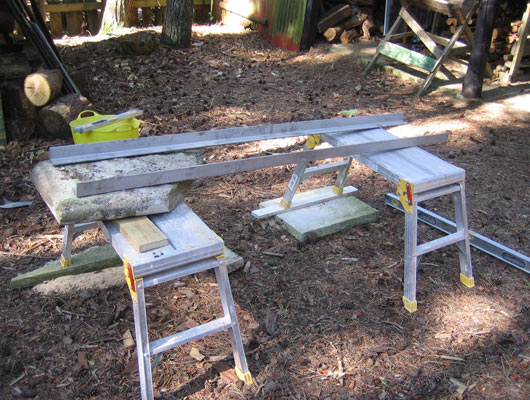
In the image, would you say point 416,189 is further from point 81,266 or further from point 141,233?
point 81,266

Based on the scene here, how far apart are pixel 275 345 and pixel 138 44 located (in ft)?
21.5

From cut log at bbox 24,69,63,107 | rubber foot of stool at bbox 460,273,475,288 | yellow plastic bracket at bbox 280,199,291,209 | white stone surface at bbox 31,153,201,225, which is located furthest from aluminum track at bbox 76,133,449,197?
cut log at bbox 24,69,63,107

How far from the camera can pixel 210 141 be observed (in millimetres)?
3316

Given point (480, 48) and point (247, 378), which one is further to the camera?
point (480, 48)

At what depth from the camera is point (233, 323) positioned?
104 inches

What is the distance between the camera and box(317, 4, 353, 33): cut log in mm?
9430

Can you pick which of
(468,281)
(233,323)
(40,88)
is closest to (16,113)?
(40,88)

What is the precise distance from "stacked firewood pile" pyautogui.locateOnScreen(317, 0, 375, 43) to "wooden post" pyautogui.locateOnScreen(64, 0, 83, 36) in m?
4.62

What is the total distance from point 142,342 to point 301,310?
48.8 inches

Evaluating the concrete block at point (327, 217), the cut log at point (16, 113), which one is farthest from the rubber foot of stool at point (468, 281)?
the cut log at point (16, 113)

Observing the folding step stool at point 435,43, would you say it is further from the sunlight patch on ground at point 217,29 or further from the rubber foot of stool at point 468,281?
the rubber foot of stool at point 468,281

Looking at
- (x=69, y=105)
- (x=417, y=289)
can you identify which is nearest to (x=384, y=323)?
(x=417, y=289)

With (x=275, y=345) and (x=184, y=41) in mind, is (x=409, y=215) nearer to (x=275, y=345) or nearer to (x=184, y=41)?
(x=275, y=345)

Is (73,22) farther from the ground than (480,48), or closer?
closer
